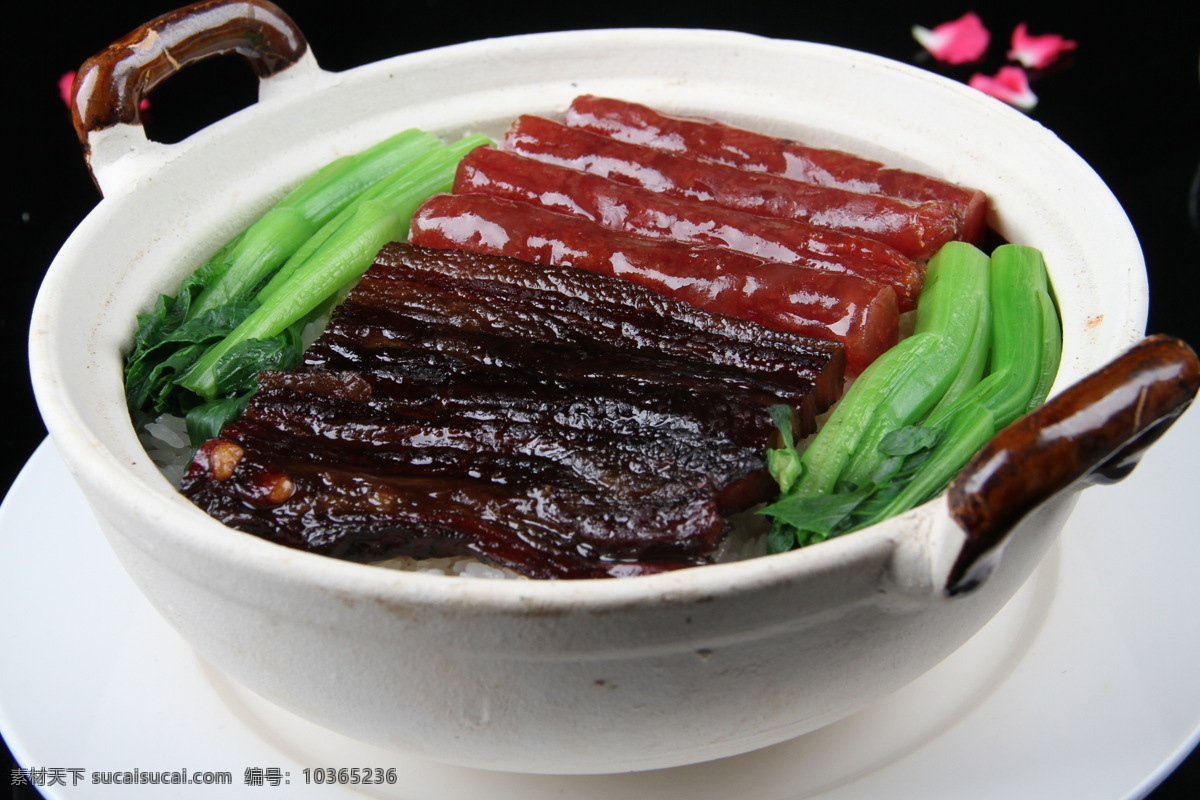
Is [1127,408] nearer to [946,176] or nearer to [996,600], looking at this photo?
[996,600]

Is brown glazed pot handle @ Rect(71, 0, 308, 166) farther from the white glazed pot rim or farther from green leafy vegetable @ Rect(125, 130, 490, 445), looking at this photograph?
green leafy vegetable @ Rect(125, 130, 490, 445)

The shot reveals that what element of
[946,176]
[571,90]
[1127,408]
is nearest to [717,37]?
[571,90]

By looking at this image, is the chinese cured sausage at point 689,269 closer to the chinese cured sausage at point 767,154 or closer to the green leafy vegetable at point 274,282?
the green leafy vegetable at point 274,282

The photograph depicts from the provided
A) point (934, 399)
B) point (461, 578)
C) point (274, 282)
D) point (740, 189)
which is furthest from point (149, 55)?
point (934, 399)

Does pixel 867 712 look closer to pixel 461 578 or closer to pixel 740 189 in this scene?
pixel 461 578

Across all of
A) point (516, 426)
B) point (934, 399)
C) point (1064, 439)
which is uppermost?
point (1064, 439)

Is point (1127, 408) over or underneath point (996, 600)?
over

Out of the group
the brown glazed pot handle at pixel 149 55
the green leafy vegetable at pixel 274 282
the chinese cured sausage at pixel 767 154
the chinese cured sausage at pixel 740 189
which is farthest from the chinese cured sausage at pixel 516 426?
the brown glazed pot handle at pixel 149 55
